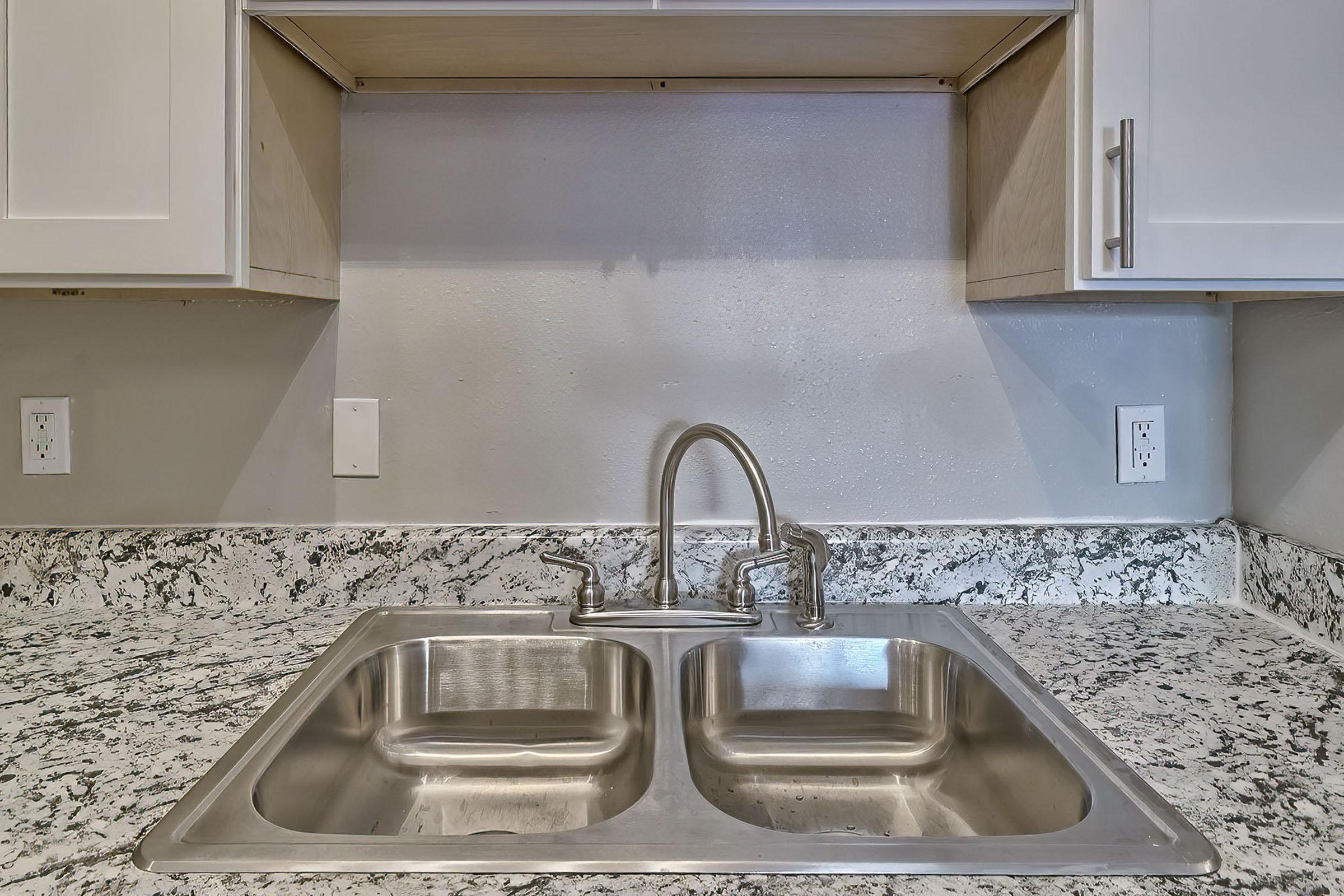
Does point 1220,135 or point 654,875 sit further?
point 1220,135

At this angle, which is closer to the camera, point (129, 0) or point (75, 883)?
point (75, 883)

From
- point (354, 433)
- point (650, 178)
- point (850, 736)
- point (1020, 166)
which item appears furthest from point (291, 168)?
point (850, 736)

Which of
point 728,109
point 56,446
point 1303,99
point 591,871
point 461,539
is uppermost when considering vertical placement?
point 728,109

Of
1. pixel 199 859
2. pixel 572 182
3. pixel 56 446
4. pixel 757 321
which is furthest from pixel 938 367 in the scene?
pixel 56 446

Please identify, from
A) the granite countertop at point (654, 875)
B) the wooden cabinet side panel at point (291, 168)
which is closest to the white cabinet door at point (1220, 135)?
the granite countertop at point (654, 875)

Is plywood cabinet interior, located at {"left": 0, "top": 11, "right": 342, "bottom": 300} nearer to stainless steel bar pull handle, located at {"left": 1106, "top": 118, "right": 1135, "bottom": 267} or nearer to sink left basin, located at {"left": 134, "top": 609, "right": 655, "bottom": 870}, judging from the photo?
sink left basin, located at {"left": 134, "top": 609, "right": 655, "bottom": 870}

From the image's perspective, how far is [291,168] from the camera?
1.08 metres

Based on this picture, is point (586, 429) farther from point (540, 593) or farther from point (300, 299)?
point (300, 299)

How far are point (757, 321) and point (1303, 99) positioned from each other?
683 millimetres

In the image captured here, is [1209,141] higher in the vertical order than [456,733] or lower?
higher

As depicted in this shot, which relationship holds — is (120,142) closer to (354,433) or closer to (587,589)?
(354,433)

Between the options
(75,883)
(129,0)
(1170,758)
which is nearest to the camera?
(75,883)

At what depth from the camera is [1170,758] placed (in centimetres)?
79

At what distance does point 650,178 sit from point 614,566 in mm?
574
